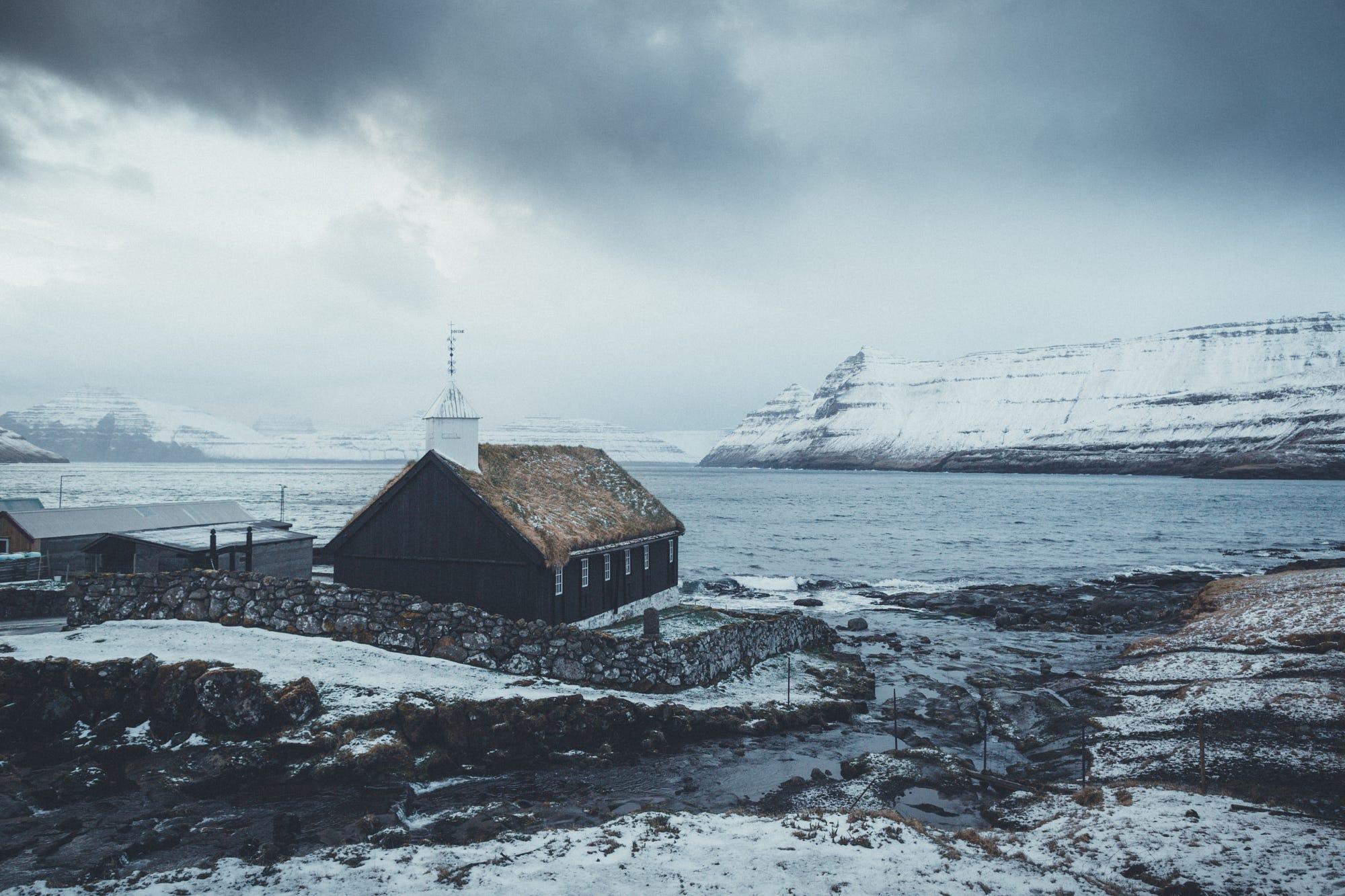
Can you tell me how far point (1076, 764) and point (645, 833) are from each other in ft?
34.6

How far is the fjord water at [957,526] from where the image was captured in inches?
2330

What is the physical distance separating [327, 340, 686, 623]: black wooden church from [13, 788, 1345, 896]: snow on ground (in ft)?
37.3

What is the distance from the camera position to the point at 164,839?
12.6 metres

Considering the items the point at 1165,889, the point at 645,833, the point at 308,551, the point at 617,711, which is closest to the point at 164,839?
the point at 645,833

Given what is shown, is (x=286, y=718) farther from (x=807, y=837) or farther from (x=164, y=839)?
(x=807, y=837)

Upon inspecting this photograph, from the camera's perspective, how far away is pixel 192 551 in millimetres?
29094

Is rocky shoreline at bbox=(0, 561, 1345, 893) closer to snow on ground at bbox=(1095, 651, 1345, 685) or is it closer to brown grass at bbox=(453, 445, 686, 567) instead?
snow on ground at bbox=(1095, 651, 1345, 685)

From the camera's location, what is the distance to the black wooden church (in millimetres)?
23844

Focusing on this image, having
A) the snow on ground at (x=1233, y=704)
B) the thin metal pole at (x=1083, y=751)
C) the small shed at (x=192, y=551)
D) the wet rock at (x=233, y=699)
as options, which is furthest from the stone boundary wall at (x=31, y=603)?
the snow on ground at (x=1233, y=704)

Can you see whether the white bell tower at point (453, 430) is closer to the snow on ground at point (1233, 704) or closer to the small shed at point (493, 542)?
the small shed at point (493, 542)

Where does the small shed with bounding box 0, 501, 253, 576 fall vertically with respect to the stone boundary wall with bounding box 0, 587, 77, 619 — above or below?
above

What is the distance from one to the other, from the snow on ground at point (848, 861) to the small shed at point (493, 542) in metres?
11.4

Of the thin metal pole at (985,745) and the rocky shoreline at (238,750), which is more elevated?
the rocky shoreline at (238,750)

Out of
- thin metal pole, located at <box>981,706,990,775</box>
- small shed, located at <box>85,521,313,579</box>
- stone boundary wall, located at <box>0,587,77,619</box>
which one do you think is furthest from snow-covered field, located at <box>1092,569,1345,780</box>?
stone boundary wall, located at <box>0,587,77,619</box>
